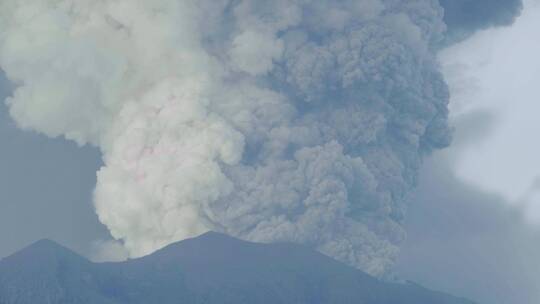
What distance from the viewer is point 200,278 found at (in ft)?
120

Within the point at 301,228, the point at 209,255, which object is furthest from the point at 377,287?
the point at 301,228

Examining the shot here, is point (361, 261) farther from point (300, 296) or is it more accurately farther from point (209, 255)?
point (209, 255)

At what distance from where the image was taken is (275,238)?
25578mm

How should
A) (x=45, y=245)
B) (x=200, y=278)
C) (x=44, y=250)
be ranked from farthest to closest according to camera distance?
(x=200, y=278)
(x=45, y=245)
(x=44, y=250)

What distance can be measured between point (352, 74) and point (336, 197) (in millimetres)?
5814

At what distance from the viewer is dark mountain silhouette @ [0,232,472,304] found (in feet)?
104

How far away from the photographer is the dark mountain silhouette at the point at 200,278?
31.8 meters

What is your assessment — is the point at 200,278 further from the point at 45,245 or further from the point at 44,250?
the point at 45,245

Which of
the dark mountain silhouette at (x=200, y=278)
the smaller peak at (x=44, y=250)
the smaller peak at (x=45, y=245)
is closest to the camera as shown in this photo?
the dark mountain silhouette at (x=200, y=278)

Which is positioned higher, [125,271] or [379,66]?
[379,66]

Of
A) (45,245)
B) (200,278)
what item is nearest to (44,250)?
(45,245)

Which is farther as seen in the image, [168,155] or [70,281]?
[70,281]

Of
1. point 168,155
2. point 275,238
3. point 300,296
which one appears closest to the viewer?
point 275,238

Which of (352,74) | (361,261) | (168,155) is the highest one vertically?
(352,74)
